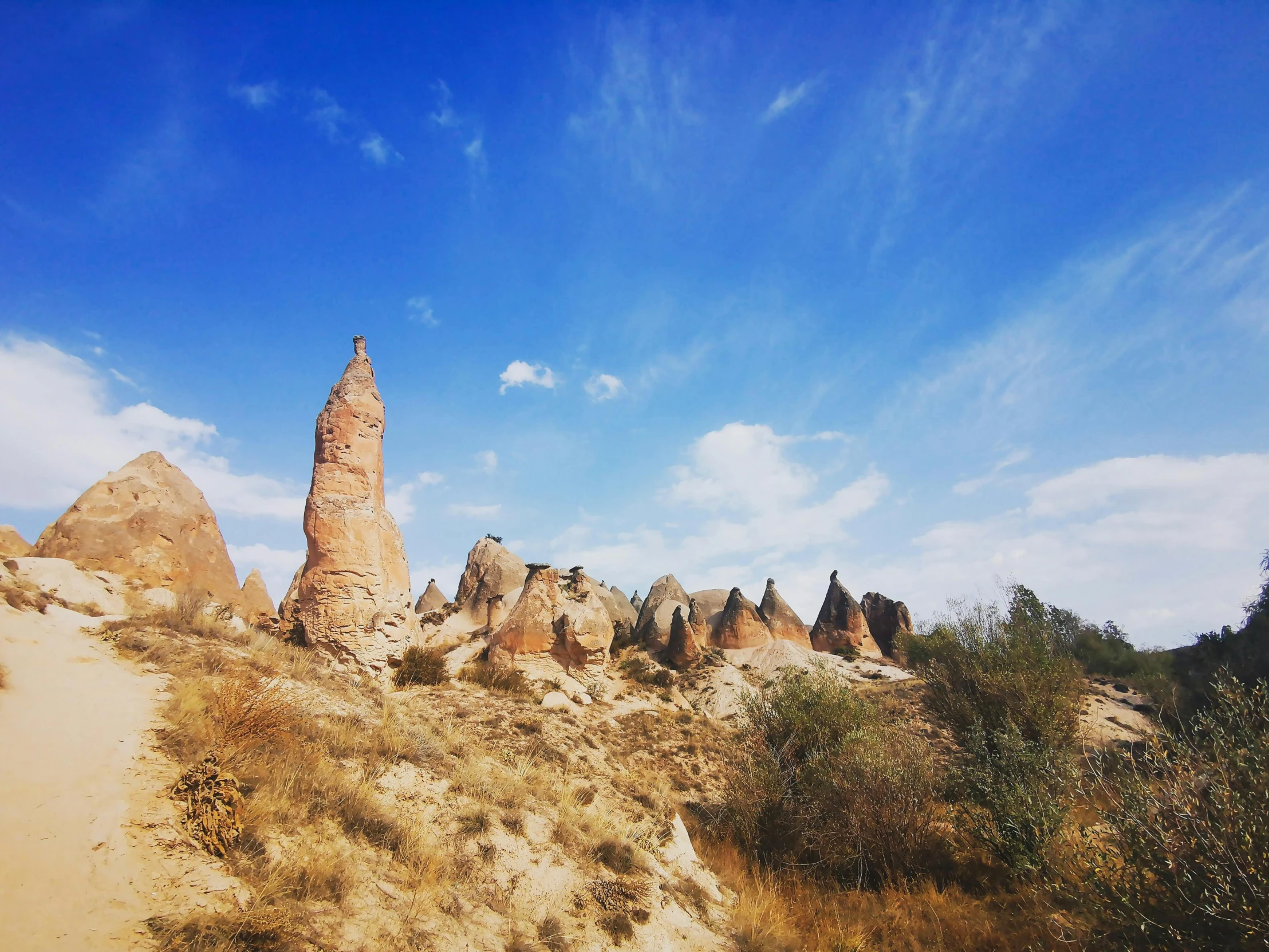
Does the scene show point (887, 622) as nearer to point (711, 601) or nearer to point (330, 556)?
point (711, 601)

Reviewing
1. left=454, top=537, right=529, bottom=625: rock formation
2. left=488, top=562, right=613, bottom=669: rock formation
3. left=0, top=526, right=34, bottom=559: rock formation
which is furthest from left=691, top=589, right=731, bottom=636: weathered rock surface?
left=0, top=526, right=34, bottom=559: rock formation

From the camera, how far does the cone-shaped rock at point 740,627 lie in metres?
26.9

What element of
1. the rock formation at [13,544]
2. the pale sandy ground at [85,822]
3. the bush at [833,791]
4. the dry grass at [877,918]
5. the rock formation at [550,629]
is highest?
the rock formation at [13,544]

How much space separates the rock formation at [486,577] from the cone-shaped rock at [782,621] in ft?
40.0

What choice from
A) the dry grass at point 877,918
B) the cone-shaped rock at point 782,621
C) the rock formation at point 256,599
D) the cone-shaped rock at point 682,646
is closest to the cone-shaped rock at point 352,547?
the rock formation at point 256,599

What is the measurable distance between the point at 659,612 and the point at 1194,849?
80.3ft

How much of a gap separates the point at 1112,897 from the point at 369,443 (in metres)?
14.3

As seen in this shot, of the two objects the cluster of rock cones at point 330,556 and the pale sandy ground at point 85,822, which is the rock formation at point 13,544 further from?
the pale sandy ground at point 85,822

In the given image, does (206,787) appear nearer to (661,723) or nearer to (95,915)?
(95,915)

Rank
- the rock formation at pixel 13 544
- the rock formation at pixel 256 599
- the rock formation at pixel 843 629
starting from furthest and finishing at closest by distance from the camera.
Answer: the rock formation at pixel 843 629 < the rock formation at pixel 256 599 < the rock formation at pixel 13 544

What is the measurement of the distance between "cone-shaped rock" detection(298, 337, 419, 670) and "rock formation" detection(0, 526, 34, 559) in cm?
467

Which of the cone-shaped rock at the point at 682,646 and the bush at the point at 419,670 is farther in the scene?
the cone-shaped rock at the point at 682,646

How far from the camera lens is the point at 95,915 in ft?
10.8

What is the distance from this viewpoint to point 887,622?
105 feet
